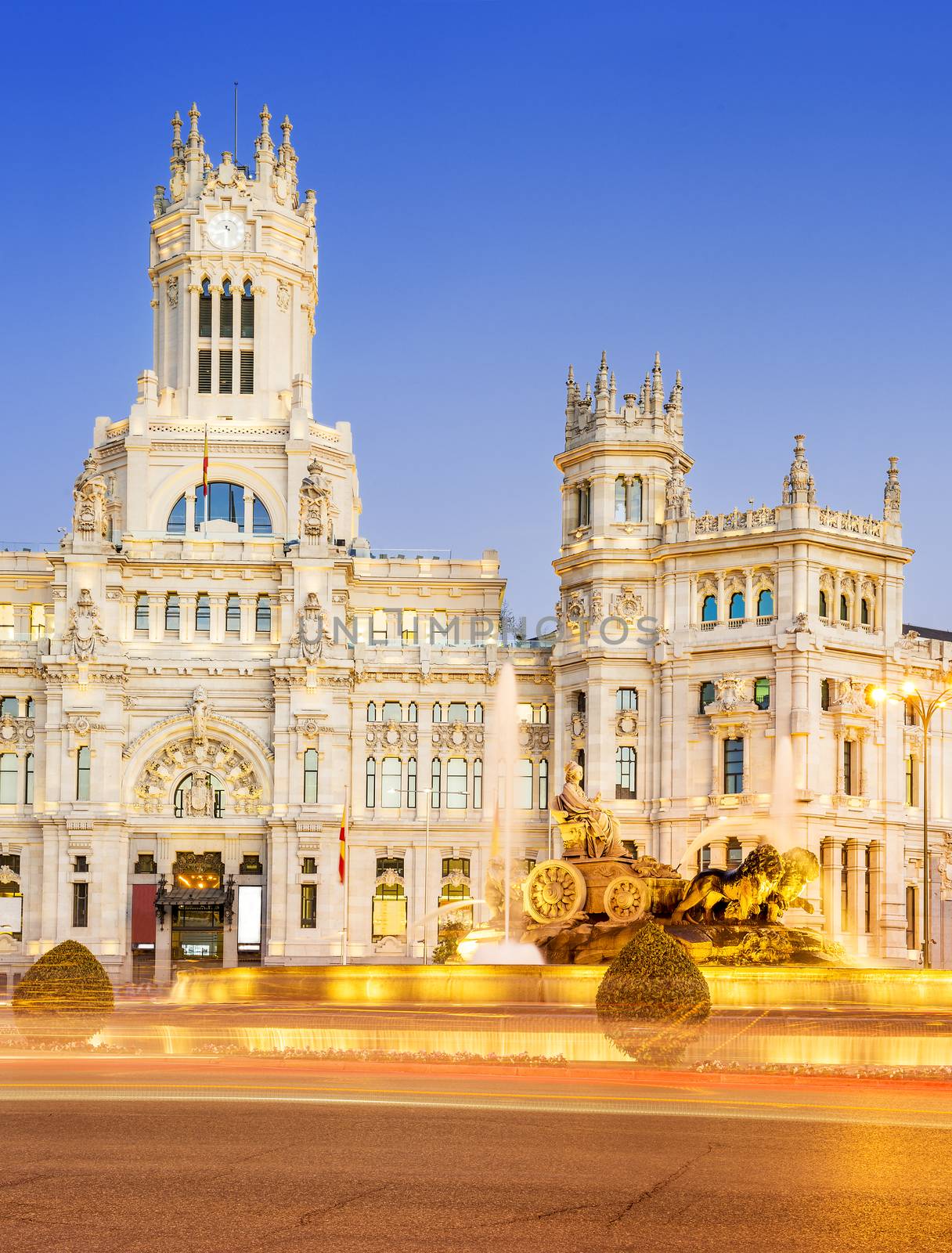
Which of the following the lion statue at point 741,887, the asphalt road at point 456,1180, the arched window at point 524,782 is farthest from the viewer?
the arched window at point 524,782

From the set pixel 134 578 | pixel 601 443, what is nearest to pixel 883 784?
pixel 601 443

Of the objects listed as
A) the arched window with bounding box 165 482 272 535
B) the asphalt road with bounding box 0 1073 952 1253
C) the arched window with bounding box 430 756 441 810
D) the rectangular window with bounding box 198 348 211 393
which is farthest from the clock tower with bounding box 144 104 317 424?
the asphalt road with bounding box 0 1073 952 1253

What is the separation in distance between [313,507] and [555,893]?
53.9m

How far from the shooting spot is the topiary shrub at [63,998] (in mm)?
31422

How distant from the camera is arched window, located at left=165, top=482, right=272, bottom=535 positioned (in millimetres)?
98375

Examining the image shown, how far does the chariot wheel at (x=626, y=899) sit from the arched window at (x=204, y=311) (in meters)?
69.4

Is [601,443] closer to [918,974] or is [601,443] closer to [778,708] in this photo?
[778,708]

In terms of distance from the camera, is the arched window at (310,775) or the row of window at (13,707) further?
the row of window at (13,707)

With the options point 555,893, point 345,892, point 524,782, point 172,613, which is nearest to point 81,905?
point 345,892

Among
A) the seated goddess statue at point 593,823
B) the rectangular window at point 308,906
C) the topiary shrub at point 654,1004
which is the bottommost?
the rectangular window at point 308,906

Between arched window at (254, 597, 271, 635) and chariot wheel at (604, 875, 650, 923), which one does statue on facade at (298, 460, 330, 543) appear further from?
chariot wheel at (604, 875, 650, 923)

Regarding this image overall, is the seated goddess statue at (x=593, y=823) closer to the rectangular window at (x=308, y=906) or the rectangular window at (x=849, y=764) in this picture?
the rectangular window at (x=849, y=764)

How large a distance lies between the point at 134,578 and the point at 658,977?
68527 millimetres

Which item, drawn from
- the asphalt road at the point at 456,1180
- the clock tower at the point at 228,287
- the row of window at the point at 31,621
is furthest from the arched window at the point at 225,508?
the asphalt road at the point at 456,1180
